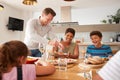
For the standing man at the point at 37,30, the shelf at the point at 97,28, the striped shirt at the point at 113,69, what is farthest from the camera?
the shelf at the point at 97,28

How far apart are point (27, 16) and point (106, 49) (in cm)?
484

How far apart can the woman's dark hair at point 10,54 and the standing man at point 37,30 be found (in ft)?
3.12

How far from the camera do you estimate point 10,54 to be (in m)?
1.07

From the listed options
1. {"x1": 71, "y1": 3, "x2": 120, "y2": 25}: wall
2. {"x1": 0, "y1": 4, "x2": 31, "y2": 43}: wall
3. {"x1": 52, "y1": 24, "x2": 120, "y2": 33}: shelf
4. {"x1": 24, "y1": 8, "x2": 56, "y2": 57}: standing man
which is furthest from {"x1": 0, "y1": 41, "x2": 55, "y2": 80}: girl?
{"x1": 71, "y1": 3, "x2": 120, "y2": 25}: wall

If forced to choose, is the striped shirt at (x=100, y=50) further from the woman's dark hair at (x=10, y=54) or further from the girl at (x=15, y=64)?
the woman's dark hair at (x=10, y=54)

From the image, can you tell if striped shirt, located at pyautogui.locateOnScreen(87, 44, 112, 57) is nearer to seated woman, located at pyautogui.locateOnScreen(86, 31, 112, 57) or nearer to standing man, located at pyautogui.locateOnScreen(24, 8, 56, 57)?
seated woman, located at pyautogui.locateOnScreen(86, 31, 112, 57)

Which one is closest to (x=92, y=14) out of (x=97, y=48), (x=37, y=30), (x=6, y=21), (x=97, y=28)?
(x=97, y=28)

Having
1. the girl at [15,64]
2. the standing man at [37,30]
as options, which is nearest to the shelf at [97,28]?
the standing man at [37,30]

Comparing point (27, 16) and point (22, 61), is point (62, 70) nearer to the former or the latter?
point (22, 61)

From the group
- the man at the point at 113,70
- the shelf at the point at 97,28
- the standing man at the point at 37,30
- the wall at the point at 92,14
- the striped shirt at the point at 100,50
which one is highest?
the wall at the point at 92,14

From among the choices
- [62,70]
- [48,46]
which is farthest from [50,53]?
[62,70]

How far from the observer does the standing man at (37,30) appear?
224cm

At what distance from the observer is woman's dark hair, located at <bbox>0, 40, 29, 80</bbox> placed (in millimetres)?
1054

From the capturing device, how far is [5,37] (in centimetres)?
592
